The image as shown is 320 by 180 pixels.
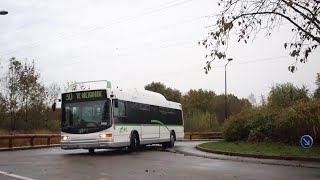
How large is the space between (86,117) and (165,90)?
254ft

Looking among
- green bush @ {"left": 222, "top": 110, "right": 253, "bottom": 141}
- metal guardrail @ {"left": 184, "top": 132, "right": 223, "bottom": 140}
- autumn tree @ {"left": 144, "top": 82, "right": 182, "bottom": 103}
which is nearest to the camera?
green bush @ {"left": 222, "top": 110, "right": 253, "bottom": 141}

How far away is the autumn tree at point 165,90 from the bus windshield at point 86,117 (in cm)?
7428

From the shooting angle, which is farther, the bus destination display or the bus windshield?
the bus destination display

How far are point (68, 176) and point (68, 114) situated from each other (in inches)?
349

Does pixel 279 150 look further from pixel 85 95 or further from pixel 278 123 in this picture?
pixel 85 95

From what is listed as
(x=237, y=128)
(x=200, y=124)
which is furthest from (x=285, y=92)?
(x=200, y=124)

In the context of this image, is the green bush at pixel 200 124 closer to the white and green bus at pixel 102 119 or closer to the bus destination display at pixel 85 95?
the white and green bus at pixel 102 119

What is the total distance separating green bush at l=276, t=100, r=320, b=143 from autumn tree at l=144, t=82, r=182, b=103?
70523 millimetres

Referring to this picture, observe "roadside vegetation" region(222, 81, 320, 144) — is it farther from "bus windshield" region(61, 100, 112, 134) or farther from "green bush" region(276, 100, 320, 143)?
"bus windshield" region(61, 100, 112, 134)

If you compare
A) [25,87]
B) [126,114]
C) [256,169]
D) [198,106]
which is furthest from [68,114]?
[198,106]

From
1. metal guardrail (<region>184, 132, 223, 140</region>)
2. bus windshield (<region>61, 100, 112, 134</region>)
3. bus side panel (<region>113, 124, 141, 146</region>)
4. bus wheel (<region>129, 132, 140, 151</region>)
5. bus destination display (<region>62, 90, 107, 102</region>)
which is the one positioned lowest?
metal guardrail (<region>184, 132, 223, 140</region>)

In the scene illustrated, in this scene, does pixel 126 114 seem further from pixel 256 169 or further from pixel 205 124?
pixel 205 124

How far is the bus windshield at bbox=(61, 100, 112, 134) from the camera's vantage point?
20.2 metres

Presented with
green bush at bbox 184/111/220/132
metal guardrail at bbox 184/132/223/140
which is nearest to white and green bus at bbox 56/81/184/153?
metal guardrail at bbox 184/132/223/140
